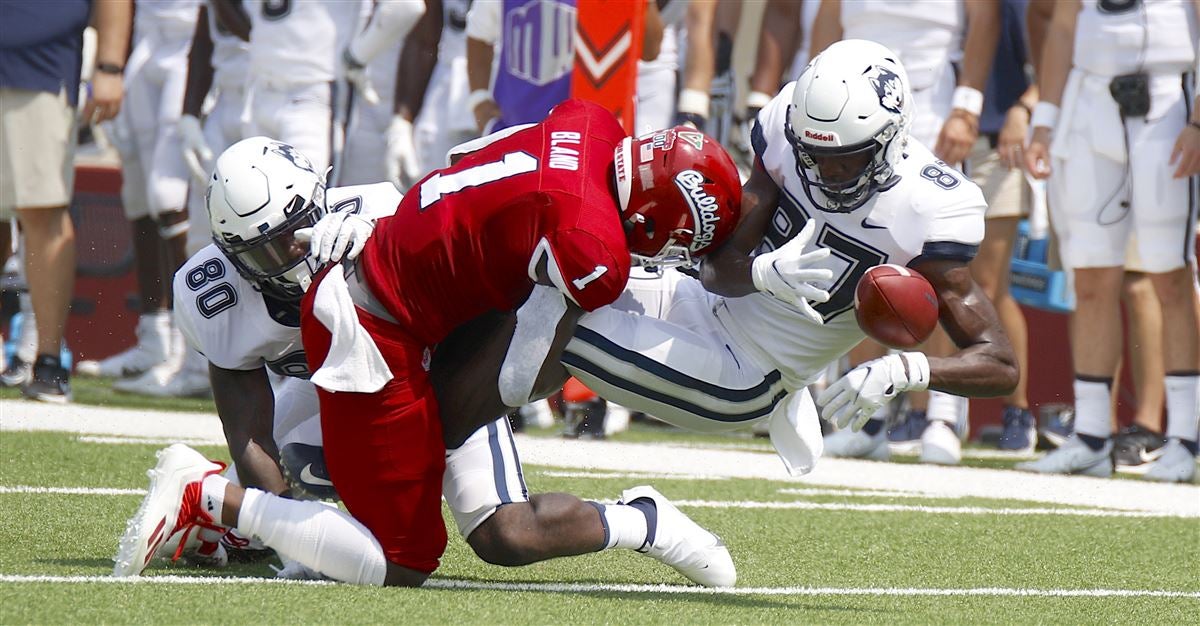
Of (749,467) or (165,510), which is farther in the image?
(749,467)

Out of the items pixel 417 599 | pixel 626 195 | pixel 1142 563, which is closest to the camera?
pixel 417 599

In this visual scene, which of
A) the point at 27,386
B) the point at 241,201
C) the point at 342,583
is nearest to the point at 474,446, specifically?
the point at 342,583

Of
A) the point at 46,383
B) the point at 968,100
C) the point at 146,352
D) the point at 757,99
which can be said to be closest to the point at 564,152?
the point at 968,100

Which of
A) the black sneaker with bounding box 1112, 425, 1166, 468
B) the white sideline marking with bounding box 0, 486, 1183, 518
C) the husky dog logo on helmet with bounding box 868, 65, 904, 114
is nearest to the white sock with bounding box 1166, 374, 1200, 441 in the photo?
the black sneaker with bounding box 1112, 425, 1166, 468

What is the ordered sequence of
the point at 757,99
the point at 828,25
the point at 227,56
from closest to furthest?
the point at 828,25 < the point at 757,99 < the point at 227,56

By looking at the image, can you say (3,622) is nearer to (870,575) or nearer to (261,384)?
(261,384)

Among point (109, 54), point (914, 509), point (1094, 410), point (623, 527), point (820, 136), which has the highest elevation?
point (820, 136)

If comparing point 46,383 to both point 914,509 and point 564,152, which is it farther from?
point 564,152

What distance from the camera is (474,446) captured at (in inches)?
152

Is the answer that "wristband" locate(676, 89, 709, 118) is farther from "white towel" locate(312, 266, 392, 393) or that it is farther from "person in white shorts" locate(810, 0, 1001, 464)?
"white towel" locate(312, 266, 392, 393)

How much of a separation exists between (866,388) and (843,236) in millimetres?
601

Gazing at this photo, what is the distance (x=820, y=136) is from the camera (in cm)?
373

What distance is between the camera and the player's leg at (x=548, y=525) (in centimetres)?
375

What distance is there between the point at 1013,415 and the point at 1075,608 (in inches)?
148
